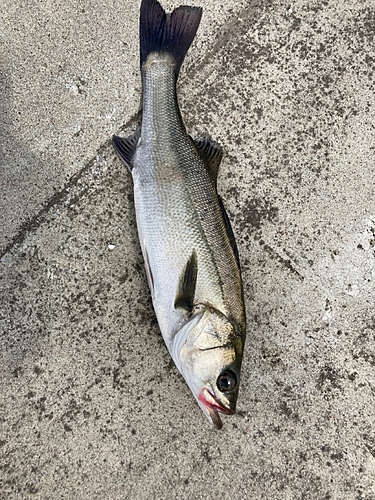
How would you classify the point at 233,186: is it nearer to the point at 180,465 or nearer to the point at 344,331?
the point at 344,331

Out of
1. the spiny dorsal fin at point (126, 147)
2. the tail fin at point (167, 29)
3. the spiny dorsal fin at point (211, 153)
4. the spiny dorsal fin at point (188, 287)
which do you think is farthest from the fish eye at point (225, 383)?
the tail fin at point (167, 29)

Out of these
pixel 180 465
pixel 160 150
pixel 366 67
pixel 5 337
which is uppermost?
pixel 160 150

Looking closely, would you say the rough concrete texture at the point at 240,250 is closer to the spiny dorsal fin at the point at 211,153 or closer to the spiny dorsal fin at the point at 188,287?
the spiny dorsal fin at the point at 211,153

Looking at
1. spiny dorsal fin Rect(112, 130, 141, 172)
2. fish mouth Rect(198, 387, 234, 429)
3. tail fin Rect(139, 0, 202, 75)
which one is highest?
tail fin Rect(139, 0, 202, 75)

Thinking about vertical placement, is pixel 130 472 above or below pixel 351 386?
above

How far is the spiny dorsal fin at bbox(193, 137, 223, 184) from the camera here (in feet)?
8.27

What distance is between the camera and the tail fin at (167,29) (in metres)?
2.62

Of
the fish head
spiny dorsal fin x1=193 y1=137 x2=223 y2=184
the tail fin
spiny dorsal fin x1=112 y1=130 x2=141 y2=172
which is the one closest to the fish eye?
the fish head

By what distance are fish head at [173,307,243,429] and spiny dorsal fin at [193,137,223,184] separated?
112cm

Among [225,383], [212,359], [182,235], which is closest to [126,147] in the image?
[182,235]

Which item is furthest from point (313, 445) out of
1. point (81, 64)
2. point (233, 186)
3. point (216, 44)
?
point (81, 64)

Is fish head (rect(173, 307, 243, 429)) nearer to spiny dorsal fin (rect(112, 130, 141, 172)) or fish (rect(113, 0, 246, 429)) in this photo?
fish (rect(113, 0, 246, 429))

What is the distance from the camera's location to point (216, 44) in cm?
288

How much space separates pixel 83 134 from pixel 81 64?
2.01 feet
